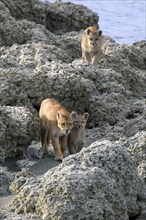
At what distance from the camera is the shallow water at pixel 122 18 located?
23.4 metres

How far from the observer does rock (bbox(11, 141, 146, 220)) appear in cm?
563

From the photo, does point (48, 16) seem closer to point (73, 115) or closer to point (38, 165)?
point (73, 115)

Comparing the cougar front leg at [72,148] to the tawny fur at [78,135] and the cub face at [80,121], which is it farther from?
the cub face at [80,121]

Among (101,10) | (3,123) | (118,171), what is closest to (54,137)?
(3,123)

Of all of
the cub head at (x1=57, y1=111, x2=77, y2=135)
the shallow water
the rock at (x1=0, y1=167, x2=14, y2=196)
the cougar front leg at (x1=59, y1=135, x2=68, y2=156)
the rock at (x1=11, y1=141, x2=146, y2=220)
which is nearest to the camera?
the rock at (x1=11, y1=141, x2=146, y2=220)

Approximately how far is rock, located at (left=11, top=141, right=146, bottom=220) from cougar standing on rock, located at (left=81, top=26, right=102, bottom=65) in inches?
283

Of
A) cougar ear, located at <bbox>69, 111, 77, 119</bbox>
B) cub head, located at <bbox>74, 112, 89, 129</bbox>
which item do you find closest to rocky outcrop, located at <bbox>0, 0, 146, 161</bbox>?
cub head, located at <bbox>74, 112, 89, 129</bbox>

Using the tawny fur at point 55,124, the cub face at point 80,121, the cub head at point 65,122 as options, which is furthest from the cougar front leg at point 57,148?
the cub face at point 80,121

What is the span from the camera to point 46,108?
9594 millimetres

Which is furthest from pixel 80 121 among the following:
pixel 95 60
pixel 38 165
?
pixel 95 60

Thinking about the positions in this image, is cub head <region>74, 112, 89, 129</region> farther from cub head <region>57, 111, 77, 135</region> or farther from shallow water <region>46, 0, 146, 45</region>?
shallow water <region>46, 0, 146, 45</region>

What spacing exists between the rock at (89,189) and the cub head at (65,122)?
2.60 meters

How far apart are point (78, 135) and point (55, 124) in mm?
334

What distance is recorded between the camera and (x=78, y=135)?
9.63 meters
